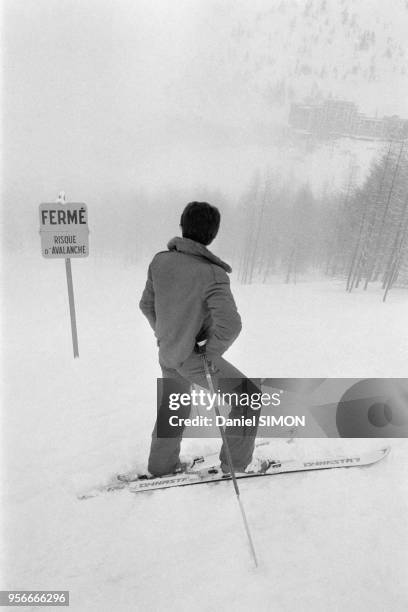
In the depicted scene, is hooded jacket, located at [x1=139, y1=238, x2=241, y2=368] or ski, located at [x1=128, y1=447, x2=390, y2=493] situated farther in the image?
ski, located at [x1=128, y1=447, x2=390, y2=493]

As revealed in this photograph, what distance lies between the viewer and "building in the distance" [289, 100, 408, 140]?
65062 mm

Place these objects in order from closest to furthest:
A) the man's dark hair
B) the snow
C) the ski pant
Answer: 1. the snow
2. the man's dark hair
3. the ski pant

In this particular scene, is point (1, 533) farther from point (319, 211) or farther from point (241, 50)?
point (241, 50)

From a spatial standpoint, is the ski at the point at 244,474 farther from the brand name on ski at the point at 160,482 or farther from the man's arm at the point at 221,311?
the man's arm at the point at 221,311

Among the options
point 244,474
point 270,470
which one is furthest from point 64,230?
point 270,470

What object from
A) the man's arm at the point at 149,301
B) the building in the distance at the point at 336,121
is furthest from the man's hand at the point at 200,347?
the building in the distance at the point at 336,121

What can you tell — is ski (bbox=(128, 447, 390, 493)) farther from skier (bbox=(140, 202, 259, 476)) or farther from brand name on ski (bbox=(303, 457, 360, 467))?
skier (bbox=(140, 202, 259, 476))

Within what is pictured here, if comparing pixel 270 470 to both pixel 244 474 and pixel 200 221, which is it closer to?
pixel 244 474

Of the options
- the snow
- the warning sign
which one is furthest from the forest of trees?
the snow

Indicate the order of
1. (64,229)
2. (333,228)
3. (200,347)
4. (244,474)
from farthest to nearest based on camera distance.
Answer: (333,228), (64,229), (244,474), (200,347)

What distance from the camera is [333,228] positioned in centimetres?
3784

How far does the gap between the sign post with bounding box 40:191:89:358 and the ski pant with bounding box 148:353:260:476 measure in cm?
364

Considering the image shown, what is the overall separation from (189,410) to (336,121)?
8156 centimetres

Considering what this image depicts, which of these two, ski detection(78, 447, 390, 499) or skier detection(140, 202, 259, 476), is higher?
skier detection(140, 202, 259, 476)
